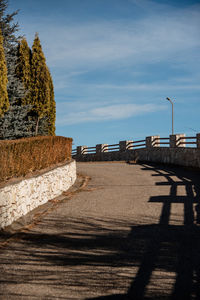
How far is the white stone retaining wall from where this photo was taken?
9.51 m

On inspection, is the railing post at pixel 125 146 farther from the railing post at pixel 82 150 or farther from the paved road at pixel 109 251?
the paved road at pixel 109 251

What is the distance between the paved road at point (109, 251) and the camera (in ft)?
17.5

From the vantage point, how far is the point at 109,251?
7.09m

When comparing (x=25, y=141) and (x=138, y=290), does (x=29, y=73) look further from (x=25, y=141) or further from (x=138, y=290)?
(x=138, y=290)

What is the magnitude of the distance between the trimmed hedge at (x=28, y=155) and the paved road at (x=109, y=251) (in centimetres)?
158

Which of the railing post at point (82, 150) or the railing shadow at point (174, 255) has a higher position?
→ the railing post at point (82, 150)

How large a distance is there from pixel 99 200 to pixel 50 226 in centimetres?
338

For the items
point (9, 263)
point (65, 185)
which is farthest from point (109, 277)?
point (65, 185)

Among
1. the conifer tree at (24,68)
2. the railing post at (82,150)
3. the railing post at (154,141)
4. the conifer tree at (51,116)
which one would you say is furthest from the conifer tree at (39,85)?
the railing post at (82,150)

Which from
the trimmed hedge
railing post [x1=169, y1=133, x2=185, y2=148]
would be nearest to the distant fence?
railing post [x1=169, y1=133, x2=185, y2=148]

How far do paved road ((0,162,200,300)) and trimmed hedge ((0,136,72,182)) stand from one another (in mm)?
1579

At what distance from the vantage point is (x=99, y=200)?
41.3 ft

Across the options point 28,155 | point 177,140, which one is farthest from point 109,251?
point 177,140

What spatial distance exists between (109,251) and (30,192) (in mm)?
4890
